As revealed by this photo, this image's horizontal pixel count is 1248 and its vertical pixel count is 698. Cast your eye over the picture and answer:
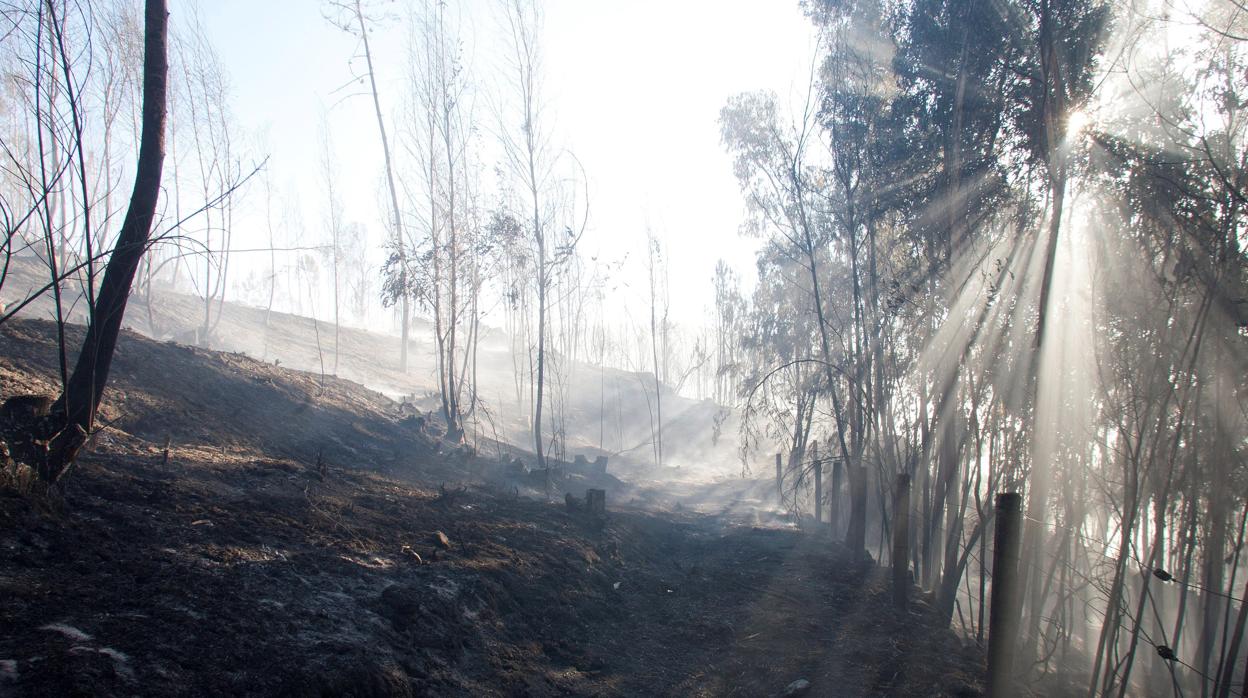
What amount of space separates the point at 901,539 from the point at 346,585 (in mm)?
5625

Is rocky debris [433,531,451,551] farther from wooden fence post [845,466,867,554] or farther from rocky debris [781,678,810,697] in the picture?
wooden fence post [845,466,867,554]

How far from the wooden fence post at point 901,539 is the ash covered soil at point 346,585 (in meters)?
0.33

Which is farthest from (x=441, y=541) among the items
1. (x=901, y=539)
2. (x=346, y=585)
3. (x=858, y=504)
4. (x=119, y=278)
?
(x=858, y=504)

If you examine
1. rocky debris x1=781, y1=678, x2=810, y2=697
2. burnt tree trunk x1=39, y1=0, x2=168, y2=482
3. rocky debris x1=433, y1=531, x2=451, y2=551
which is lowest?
rocky debris x1=781, y1=678, x2=810, y2=697

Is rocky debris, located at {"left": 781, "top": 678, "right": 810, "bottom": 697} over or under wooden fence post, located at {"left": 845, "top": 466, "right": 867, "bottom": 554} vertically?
under

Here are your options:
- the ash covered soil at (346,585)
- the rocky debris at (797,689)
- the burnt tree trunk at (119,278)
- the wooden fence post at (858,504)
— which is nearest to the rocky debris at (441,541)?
the ash covered soil at (346,585)

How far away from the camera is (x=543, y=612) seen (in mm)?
6680

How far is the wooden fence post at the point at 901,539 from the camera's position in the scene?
7.07 meters

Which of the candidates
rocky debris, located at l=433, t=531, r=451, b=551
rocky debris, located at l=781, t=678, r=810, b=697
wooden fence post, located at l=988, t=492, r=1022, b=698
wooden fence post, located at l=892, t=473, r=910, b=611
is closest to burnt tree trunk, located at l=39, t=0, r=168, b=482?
rocky debris, located at l=433, t=531, r=451, b=551

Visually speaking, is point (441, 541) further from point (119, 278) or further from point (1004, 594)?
point (1004, 594)

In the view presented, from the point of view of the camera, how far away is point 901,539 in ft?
24.0

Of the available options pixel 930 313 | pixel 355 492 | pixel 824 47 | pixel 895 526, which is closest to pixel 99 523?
pixel 355 492

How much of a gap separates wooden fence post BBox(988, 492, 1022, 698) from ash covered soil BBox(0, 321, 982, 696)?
1051mm

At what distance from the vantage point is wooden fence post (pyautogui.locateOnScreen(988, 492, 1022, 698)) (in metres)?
4.43
